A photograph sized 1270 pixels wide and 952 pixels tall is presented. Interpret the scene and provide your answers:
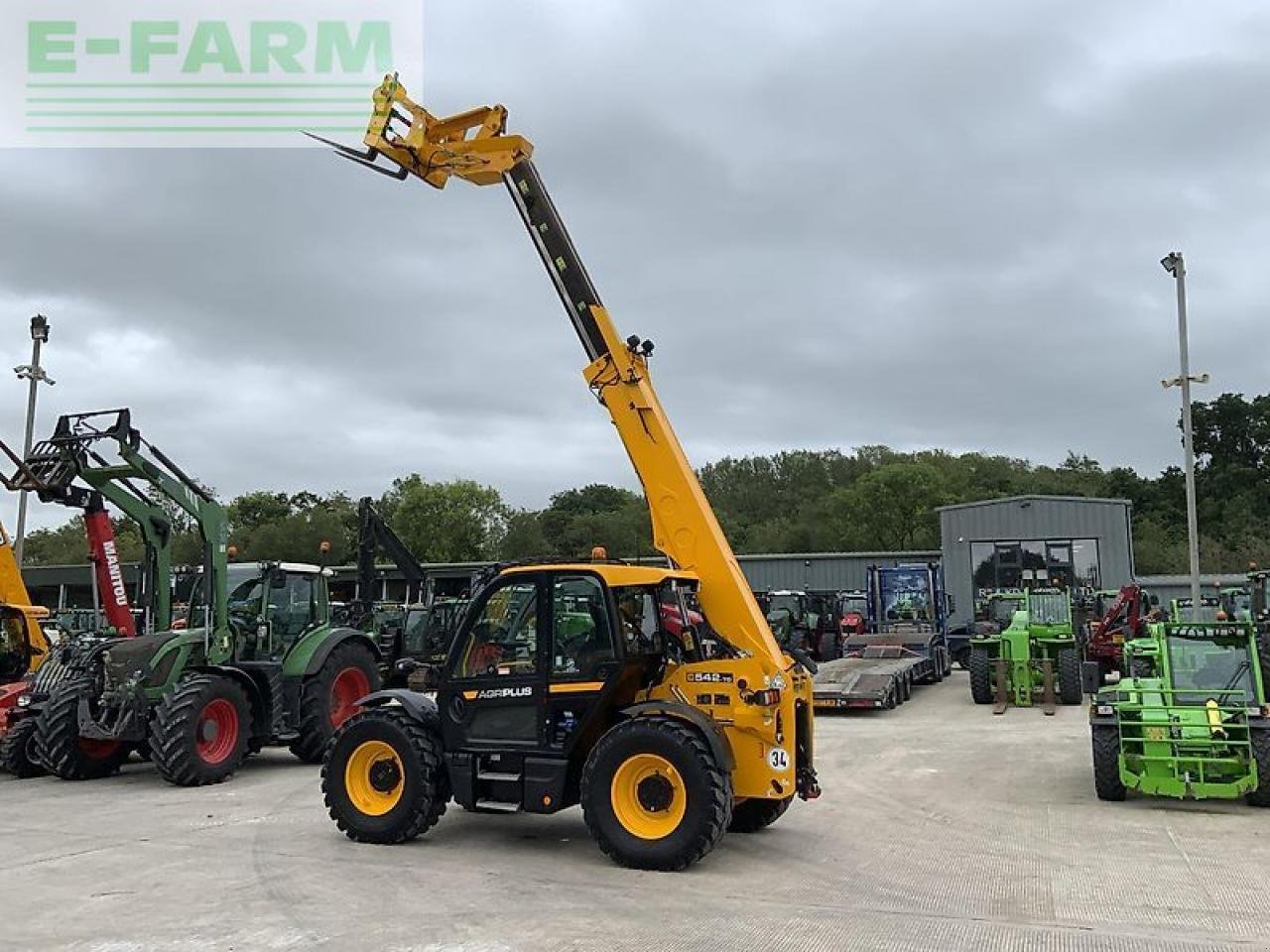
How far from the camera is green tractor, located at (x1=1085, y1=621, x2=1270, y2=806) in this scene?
937cm

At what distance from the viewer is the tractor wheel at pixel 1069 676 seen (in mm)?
17719

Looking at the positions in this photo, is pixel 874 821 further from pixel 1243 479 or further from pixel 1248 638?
pixel 1243 479

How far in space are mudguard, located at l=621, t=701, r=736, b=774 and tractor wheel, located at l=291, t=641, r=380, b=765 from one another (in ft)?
18.4

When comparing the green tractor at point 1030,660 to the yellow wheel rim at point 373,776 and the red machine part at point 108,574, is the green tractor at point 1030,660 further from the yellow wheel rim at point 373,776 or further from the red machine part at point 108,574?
the red machine part at point 108,574

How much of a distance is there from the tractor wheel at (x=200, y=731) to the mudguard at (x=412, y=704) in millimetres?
3440

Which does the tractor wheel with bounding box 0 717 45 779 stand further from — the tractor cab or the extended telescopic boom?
the extended telescopic boom

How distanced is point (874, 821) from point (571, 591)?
3.50 meters

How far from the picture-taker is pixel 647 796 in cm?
721

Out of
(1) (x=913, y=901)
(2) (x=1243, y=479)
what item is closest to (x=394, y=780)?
(1) (x=913, y=901)

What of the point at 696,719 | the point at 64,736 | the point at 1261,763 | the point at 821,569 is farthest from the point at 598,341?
the point at 821,569

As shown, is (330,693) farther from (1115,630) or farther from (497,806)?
(1115,630)

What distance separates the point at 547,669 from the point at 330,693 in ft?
19.6

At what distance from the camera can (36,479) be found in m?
12.6

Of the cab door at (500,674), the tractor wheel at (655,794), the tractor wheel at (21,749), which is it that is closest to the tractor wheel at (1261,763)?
the tractor wheel at (655,794)
